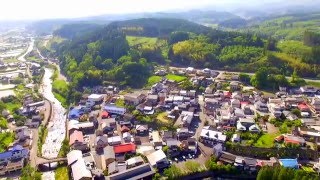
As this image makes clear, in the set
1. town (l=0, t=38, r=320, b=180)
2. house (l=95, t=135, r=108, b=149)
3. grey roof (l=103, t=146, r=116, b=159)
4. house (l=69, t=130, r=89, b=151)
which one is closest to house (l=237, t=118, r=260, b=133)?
town (l=0, t=38, r=320, b=180)

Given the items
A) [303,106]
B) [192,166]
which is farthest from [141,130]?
Result: [303,106]

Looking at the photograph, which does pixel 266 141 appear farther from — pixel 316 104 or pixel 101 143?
pixel 101 143

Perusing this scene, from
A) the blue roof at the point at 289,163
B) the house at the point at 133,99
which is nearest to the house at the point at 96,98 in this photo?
the house at the point at 133,99

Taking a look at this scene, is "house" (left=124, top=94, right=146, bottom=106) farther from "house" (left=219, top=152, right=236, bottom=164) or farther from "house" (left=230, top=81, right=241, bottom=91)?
"house" (left=219, top=152, right=236, bottom=164)

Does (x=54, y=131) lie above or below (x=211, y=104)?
below

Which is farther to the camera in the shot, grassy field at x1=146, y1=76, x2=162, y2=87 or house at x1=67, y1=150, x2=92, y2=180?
grassy field at x1=146, y1=76, x2=162, y2=87

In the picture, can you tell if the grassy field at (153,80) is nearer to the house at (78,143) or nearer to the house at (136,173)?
the house at (78,143)
